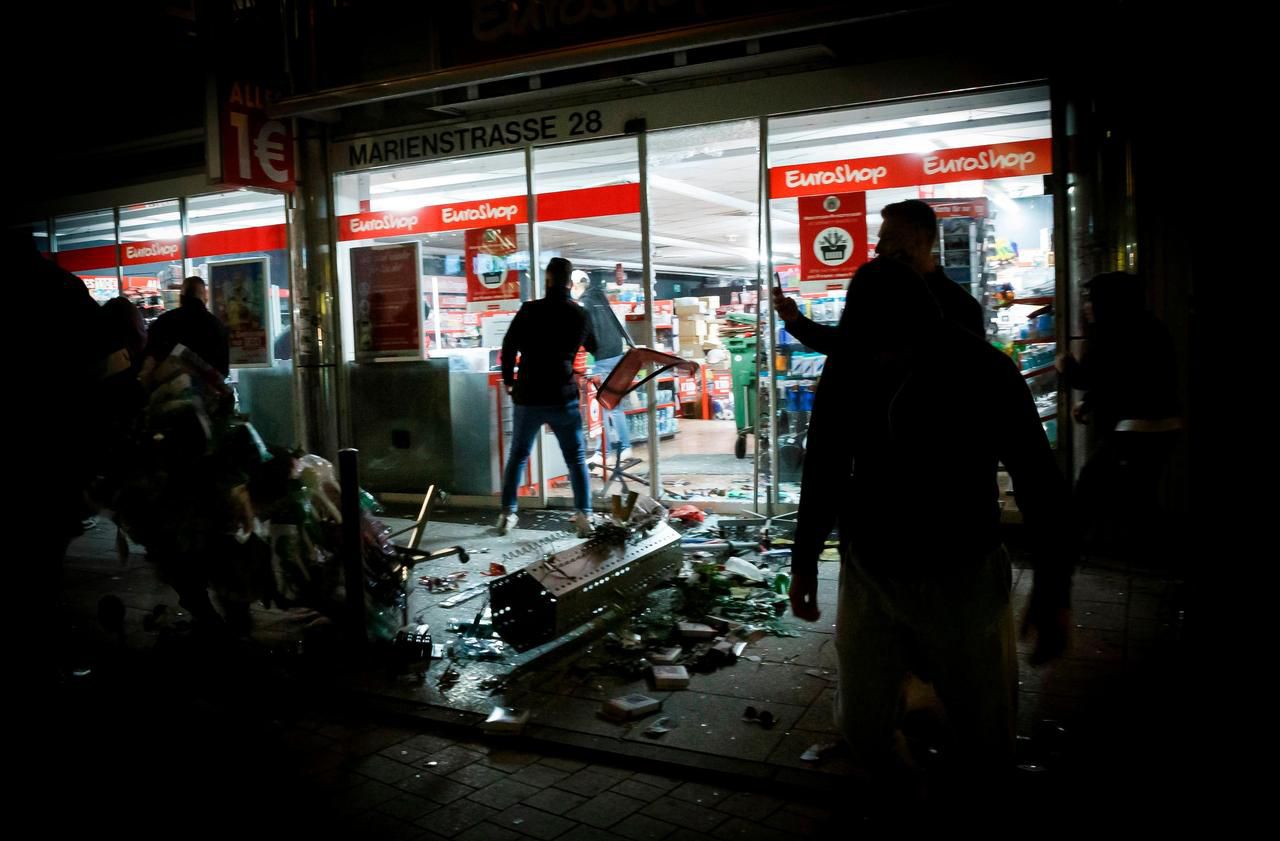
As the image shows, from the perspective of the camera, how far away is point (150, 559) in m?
4.58

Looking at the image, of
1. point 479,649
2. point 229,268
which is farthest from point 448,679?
point 229,268

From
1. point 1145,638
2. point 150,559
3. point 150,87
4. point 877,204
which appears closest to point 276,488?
point 150,559

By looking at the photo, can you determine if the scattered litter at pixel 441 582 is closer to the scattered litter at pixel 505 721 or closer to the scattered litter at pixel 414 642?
the scattered litter at pixel 414 642

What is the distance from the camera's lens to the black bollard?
4.70 m

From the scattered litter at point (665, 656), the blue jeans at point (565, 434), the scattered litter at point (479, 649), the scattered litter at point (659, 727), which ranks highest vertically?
the blue jeans at point (565, 434)

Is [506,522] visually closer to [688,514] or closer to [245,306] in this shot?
[688,514]

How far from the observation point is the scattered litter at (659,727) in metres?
4.03

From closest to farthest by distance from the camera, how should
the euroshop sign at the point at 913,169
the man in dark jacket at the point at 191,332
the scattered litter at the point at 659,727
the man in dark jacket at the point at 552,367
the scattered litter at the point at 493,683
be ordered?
the scattered litter at the point at 659,727 → the scattered litter at the point at 493,683 → the euroshop sign at the point at 913,169 → the man in dark jacket at the point at 552,367 → the man in dark jacket at the point at 191,332

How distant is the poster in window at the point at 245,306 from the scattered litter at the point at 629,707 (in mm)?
7873

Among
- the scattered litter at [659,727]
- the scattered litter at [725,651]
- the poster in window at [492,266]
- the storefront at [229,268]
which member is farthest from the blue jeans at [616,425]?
the scattered litter at [659,727]

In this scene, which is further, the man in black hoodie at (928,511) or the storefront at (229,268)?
the storefront at (229,268)

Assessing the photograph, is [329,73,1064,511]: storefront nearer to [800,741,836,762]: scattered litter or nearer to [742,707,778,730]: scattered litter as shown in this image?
[742,707,778,730]: scattered litter

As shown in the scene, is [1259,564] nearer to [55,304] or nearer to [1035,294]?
[1035,294]

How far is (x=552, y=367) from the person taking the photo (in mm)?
7594
